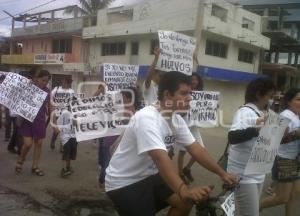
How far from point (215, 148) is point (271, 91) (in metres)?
8.42

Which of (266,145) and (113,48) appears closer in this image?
(266,145)

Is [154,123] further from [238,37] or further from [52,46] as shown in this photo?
[52,46]

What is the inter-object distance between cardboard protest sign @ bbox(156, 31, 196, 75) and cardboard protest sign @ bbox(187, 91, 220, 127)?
0.42 meters

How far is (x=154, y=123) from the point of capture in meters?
2.89

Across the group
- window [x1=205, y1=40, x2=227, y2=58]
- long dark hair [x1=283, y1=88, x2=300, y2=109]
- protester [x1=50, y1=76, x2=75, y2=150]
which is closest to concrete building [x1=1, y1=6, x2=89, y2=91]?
window [x1=205, y1=40, x2=227, y2=58]

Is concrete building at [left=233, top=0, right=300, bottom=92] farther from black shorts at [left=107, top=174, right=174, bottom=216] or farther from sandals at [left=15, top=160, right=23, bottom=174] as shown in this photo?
black shorts at [left=107, top=174, right=174, bottom=216]

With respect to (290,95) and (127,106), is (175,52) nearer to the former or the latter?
(127,106)

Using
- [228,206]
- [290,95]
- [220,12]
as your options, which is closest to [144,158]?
[228,206]

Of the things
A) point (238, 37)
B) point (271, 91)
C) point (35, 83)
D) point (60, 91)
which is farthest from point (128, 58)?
point (271, 91)

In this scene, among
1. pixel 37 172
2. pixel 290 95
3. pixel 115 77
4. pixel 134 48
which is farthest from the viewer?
pixel 134 48

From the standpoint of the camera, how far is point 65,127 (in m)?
7.40

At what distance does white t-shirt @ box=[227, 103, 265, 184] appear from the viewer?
3779 mm

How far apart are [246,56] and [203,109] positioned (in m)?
22.4

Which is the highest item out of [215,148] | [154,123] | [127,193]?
[154,123]
